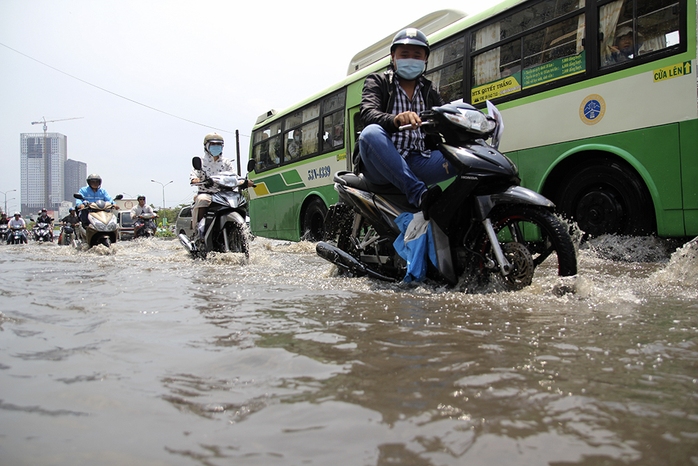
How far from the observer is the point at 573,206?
6.11 metres

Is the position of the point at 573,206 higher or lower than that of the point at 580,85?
lower

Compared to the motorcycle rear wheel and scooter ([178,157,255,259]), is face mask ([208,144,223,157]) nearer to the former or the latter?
scooter ([178,157,255,259])

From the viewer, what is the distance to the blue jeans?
3.65m

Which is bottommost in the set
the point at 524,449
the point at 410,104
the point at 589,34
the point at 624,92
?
the point at 524,449

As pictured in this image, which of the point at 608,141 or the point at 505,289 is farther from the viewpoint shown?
the point at 608,141

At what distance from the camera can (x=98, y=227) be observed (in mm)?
10078

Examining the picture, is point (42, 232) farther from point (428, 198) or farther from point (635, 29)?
point (635, 29)

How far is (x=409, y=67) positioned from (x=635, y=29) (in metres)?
2.84

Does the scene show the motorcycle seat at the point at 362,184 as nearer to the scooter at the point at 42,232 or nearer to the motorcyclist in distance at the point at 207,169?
the motorcyclist in distance at the point at 207,169

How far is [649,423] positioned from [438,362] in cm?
64

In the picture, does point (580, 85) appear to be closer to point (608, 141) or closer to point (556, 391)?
point (608, 141)

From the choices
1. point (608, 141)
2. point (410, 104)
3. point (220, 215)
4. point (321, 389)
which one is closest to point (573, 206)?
point (608, 141)

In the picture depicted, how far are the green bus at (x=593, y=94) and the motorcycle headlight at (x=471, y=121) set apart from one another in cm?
272

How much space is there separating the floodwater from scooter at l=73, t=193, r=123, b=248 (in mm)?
7583
